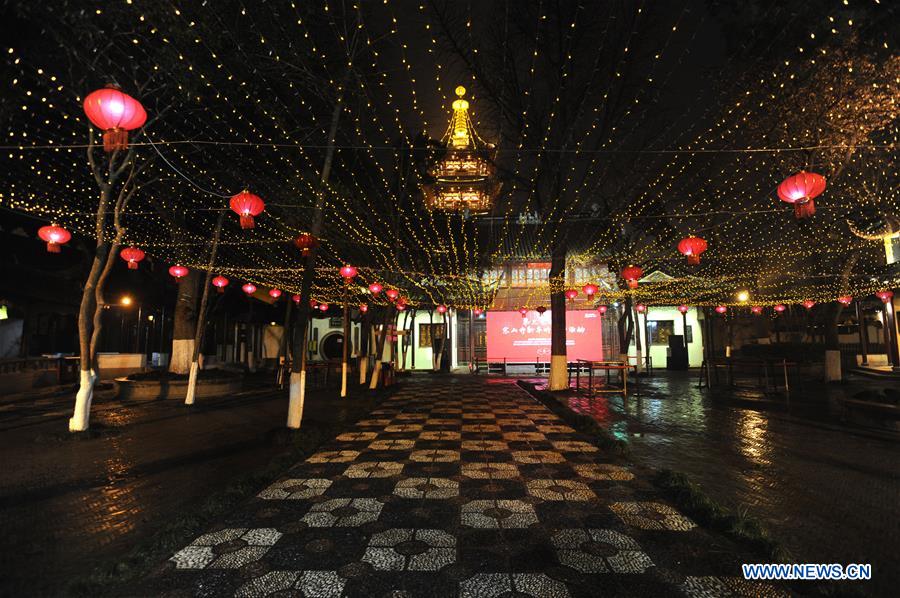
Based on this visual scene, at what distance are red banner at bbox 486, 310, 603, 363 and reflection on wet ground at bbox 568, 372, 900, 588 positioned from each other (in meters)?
10.3

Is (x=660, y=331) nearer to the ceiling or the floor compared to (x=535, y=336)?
nearer to the ceiling

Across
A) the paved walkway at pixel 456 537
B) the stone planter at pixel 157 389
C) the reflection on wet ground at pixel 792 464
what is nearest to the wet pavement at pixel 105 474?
the paved walkway at pixel 456 537

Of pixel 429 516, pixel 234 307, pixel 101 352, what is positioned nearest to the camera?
pixel 429 516

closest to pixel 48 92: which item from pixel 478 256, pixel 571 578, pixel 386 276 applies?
pixel 386 276

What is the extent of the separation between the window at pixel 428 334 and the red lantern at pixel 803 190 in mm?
18606

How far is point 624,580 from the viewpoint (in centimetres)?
269

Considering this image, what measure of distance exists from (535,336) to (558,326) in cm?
744

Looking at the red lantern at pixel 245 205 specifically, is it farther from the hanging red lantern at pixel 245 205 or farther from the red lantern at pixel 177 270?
the red lantern at pixel 177 270

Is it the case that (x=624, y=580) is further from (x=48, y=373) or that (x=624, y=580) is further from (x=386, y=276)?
(x=48, y=373)

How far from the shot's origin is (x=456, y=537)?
10.8ft

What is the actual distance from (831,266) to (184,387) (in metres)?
21.6

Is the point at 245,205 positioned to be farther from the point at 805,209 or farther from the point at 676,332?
the point at 676,332

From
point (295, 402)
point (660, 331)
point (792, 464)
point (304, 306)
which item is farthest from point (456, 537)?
point (660, 331)

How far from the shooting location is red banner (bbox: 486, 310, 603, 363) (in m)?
20.7
